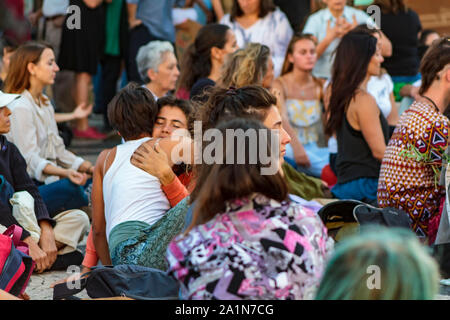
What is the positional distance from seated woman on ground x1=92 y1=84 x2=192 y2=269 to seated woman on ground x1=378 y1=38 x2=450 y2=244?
1277 millimetres

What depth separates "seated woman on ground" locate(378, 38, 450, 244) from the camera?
169 inches

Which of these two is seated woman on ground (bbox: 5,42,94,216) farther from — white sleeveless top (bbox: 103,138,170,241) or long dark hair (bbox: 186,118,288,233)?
long dark hair (bbox: 186,118,288,233)

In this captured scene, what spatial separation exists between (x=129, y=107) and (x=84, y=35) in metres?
3.35

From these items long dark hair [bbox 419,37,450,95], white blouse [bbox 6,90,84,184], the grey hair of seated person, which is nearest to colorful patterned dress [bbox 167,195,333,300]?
long dark hair [bbox 419,37,450,95]

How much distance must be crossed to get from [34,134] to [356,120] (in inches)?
86.2

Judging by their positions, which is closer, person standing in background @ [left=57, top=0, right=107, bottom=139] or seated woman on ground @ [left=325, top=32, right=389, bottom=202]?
seated woman on ground @ [left=325, top=32, right=389, bottom=202]

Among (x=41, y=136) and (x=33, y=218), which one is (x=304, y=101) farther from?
(x=33, y=218)

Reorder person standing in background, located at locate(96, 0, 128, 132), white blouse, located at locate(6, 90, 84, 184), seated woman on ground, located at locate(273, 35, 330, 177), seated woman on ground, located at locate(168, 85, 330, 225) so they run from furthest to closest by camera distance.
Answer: person standing in background, located at locate(96, 0, 128, 132)
seated woman on ground, located at locate(273, 35, 330, 177)
white blouse, located at locate(6, 90, 84, 184)
seated woman on ground, located at locate(168, 85, 330, 225)

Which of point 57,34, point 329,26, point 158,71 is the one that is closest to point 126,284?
point 158,71

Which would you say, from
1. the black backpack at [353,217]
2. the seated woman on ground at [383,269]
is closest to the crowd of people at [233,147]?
the seated woman on ground at [383,269]

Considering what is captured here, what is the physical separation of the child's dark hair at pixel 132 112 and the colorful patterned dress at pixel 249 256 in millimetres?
1703

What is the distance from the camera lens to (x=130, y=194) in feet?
12.5

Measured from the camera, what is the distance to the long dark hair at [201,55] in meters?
5.96

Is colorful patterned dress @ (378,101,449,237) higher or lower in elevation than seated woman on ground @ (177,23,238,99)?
lower
